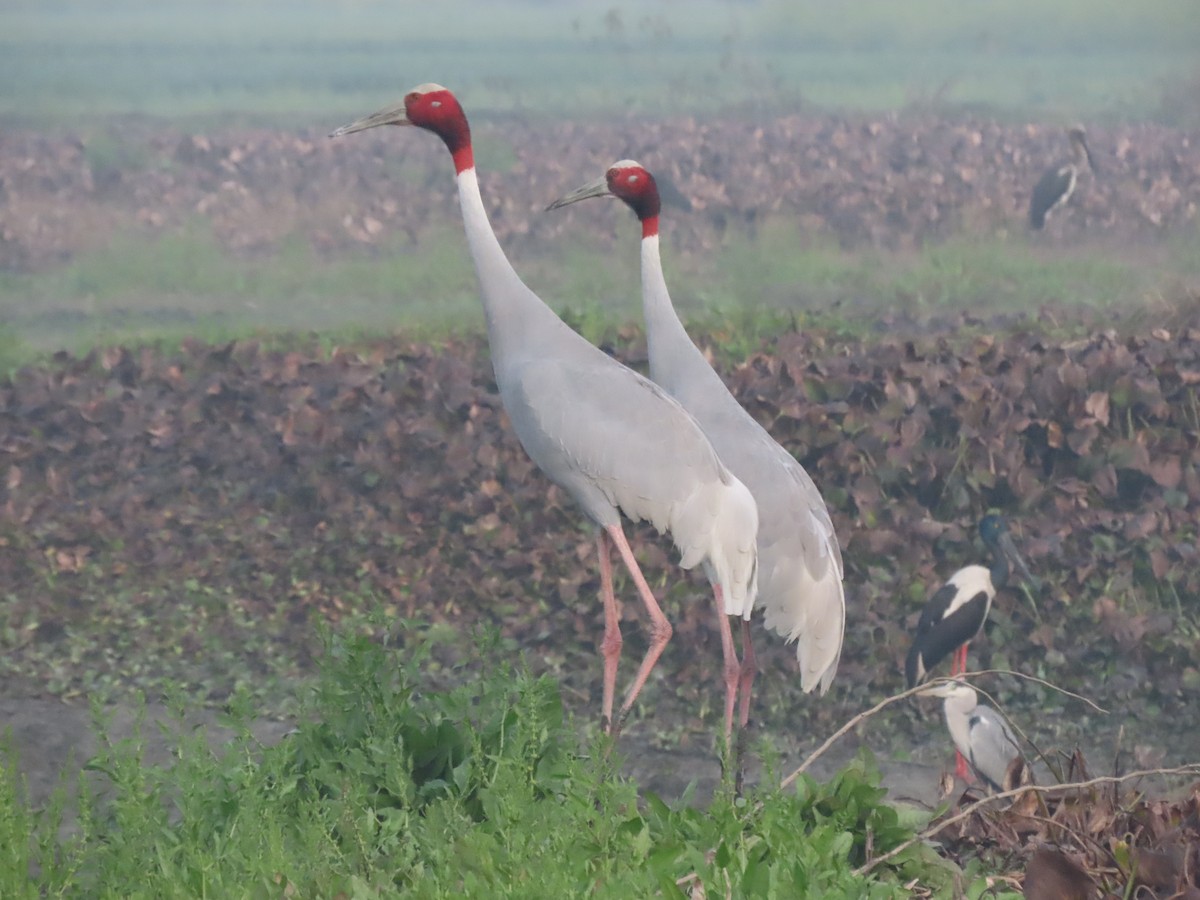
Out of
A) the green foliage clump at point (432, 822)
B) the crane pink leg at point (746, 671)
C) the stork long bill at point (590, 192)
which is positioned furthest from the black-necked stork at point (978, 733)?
the stork long bill at point (590, 192)

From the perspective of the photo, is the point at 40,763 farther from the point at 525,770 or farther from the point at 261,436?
the point at 525,770

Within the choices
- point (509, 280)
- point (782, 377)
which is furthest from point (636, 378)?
point (782, 377)

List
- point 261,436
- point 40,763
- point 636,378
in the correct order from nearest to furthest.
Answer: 1. point 636,378
2. point 40,763
3. point 261,436

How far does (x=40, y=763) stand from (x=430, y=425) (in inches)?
58.1

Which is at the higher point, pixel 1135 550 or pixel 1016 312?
pixel 1016 312

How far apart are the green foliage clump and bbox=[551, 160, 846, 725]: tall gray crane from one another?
0.90m

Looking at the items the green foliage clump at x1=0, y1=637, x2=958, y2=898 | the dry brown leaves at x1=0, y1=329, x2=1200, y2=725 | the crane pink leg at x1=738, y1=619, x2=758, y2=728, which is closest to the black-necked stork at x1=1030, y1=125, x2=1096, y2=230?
the dry brown leaves at x1=0, y1=329, x2=1200, y2=725

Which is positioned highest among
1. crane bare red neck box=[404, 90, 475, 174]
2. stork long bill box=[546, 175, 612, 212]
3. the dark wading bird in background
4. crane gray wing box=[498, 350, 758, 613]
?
crane bare red neck box=[404, 90, 475, 174]

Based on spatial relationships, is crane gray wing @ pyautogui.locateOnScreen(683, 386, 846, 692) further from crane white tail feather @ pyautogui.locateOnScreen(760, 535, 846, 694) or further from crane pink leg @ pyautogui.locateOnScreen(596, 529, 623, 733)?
crane pink leg @ pyautogui.locateOnScreen(596, 529, 623, 733)

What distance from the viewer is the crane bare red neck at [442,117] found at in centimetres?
451

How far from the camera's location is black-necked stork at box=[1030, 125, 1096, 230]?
203 inches

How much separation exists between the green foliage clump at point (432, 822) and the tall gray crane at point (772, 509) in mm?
895

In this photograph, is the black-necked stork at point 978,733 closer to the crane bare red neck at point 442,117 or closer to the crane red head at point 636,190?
the crane red head at point 636,190

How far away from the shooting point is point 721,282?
519 centimetres
